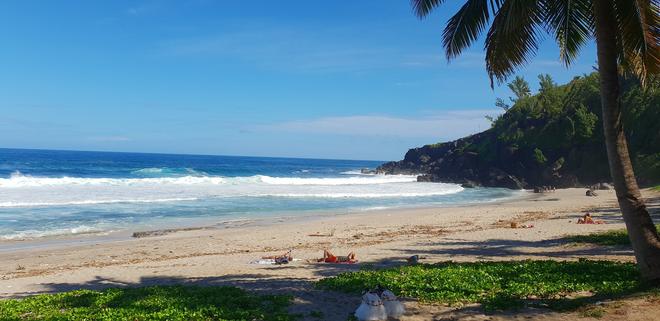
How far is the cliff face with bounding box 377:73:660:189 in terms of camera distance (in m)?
44.1

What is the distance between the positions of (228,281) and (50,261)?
688 centimetres

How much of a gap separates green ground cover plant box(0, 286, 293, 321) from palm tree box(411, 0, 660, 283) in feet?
14.8

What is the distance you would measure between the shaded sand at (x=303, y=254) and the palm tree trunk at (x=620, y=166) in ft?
2.24

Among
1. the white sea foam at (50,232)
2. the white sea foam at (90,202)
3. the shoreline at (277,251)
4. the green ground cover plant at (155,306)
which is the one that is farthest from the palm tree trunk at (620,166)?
the white sea foam at (90,202)

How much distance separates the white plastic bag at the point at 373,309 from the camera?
21.6 feet

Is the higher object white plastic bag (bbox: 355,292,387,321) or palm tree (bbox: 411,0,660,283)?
palm tree (bbox: 411,0,660,283)

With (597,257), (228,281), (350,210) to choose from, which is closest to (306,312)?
(228,281)

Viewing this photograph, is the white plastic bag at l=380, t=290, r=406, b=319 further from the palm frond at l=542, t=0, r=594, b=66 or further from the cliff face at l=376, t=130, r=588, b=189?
the cliff face at l=376, t=130, r=588, b=189

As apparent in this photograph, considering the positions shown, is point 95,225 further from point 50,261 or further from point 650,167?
point 650,167

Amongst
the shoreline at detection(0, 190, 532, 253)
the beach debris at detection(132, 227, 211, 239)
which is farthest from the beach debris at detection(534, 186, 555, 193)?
the beach debris at detection(132, 227, 211, 239)

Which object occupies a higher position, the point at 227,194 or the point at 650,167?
the point at 650,167

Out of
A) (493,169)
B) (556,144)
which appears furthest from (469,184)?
(556,144)

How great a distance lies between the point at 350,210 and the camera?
2948 cm

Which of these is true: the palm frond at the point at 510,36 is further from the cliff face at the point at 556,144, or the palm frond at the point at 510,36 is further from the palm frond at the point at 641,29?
the cliff face at the point at 556,144
